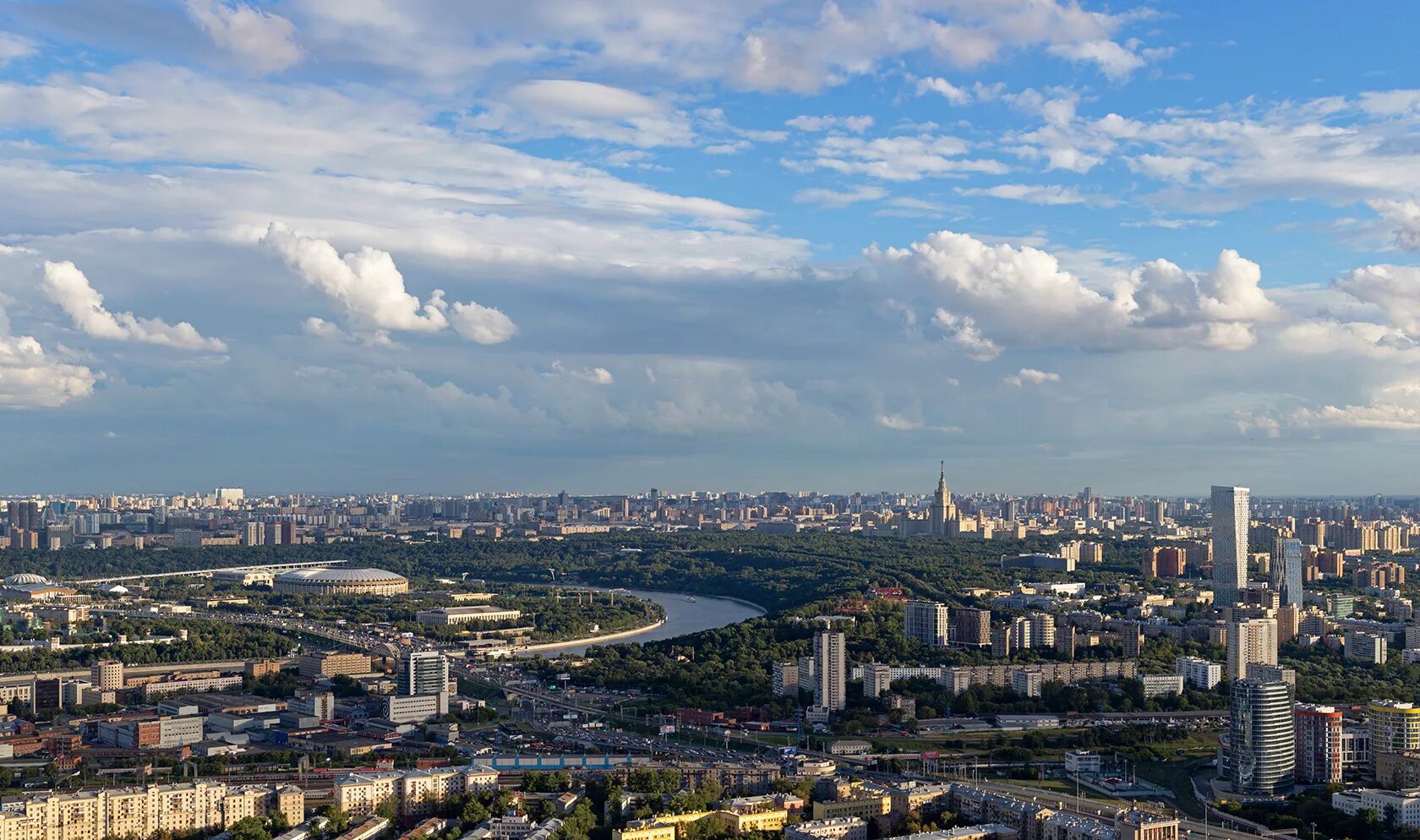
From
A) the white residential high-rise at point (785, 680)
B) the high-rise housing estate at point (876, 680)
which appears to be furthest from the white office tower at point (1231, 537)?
the white residential high-rise at point (785, 680)

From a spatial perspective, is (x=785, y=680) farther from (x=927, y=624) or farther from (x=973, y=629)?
(x=973, y=629)

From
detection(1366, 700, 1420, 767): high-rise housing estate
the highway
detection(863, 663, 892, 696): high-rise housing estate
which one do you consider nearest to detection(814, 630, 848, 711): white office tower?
detection(863, 663, 892, 696): high-rise housing estate

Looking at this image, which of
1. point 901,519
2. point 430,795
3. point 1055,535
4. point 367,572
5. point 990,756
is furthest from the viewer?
point 901,519

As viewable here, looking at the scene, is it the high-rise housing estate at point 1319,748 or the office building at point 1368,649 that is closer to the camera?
the high-rise housing estate at point 1319,748

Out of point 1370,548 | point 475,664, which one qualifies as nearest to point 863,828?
point 475,664

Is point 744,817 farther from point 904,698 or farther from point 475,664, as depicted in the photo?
point 475,664

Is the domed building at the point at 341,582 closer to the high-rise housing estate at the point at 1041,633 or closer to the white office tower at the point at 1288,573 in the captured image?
the high-rise housing estate at the point at 1041,633

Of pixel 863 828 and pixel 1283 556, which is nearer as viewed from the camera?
pixel 863 828

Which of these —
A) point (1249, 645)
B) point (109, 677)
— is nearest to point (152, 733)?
point (109, 677)

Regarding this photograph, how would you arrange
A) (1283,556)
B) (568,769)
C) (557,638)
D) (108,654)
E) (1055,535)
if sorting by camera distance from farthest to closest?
1. (1055,535)
2. (1283,556)
3. (557,638)
4. (108,654)
5. (568,769)
